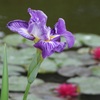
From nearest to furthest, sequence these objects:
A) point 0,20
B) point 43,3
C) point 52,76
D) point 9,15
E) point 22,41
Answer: point 52,76 → point 22,41 → point 0,20 → point 9,15 → point 43,3

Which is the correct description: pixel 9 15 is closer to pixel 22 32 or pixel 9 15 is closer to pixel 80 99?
pixel 80 99

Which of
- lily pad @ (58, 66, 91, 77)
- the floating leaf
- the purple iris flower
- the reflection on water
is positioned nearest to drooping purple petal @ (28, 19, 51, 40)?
the purple iris flower

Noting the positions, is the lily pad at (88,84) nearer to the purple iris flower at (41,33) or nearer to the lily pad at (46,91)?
the lily pad at (46,91)

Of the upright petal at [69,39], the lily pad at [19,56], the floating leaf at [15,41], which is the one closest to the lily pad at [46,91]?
the lily pad at [19,56]

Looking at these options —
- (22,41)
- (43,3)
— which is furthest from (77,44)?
(43,3)

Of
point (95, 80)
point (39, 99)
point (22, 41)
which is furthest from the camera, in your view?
point (22, 41)

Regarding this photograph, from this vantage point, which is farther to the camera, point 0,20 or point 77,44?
point 0,20

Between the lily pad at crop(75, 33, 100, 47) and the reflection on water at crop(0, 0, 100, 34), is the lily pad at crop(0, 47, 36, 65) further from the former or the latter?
the reflection on water at crop(0, 0, 100, 34)
